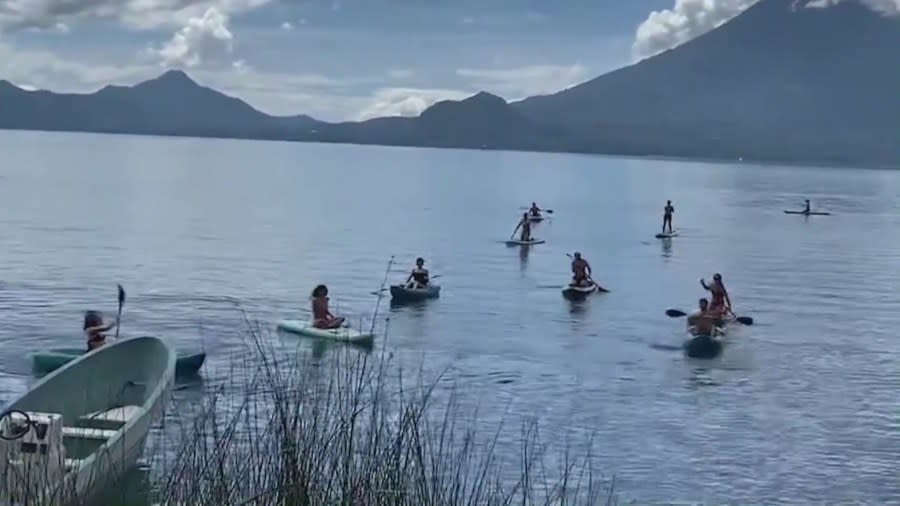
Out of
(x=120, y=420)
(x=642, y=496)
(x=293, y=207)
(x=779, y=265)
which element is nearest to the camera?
(x=120, y=420)

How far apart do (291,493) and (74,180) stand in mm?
114505

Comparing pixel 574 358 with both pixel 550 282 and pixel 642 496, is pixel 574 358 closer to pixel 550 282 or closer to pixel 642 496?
pixel 642 496

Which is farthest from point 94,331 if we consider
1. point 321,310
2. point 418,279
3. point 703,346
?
point 418,279

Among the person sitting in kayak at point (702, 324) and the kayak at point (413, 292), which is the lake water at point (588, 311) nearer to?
the person sitting in kayak at point (702, 324)

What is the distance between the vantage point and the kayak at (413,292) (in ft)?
115

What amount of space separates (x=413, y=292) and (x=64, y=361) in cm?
1403

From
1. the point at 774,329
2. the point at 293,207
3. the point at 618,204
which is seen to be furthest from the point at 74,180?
the point at 774,329

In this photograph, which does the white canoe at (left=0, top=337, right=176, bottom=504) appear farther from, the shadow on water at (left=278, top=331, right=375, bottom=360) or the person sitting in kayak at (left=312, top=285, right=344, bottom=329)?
the person sitting in kayak at (left=312, top=285, right=344, bottom=329)

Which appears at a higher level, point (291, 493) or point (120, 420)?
point (291, 493)

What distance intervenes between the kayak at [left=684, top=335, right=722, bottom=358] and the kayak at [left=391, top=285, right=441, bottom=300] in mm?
7966

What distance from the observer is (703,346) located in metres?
29.8

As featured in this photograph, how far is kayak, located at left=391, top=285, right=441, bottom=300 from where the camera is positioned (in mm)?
35188

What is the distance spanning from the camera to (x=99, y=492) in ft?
36.2

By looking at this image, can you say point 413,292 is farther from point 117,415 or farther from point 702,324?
point 117,415
